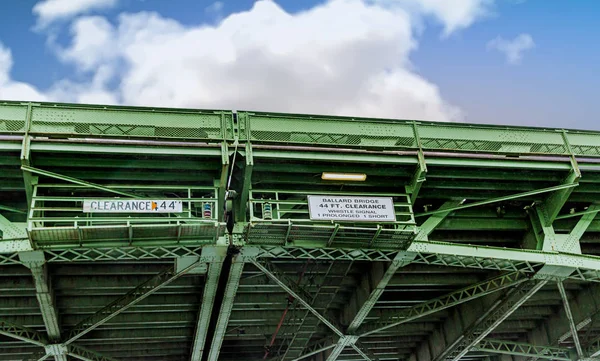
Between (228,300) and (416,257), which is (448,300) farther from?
(228,300)

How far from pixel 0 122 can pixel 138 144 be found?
12.2 ft

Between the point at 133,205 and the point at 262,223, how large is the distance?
352 cm

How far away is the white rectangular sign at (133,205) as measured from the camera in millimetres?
15703

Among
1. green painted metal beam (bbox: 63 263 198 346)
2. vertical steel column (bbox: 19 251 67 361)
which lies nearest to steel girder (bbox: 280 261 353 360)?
green painted metal beam (bbox: 63 263 198 346)

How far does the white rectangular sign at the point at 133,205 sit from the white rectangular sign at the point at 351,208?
12.8ft

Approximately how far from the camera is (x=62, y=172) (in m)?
16.7

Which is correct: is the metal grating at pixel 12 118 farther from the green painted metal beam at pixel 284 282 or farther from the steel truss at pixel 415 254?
the green painted metal beam at pixel 284 282

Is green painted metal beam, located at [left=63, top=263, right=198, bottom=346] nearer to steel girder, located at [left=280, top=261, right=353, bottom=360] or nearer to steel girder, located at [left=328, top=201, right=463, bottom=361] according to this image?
steel girder, located at [left=280, top=261, right=353, bottom=360]

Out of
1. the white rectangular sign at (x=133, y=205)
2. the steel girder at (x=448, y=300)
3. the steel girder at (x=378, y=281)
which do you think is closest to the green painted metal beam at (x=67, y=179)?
the white rectangular sign at (x=133, y=205)

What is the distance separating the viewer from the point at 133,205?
52.4 feet

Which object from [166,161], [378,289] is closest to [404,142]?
[378,289]

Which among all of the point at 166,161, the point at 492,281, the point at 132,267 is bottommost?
the point at 492,281

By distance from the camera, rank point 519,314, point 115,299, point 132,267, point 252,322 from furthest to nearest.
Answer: point 519,314 → point 252,322 → point 115,299 → point 132,267

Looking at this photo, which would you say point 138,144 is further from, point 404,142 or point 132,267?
point 404,142
